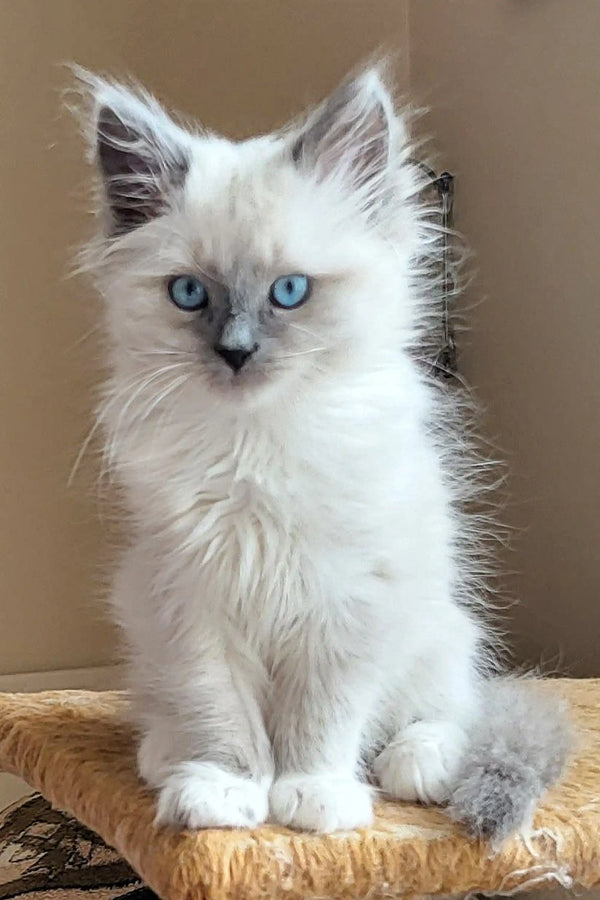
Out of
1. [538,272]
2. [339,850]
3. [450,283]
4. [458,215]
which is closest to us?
[339,850]

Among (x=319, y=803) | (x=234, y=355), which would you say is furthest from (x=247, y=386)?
(x=319, y=803)

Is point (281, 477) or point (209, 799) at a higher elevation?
point (281, 477)

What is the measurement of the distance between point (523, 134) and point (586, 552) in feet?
2.30

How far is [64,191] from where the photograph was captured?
201 centimetres

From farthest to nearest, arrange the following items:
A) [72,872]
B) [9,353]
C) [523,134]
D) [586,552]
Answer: [9,353]
[523,134]
[586,552]
[72,872]

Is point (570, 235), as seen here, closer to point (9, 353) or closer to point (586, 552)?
point (586, 552)

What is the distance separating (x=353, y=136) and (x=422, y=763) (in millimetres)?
580

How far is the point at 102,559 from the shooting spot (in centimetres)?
204

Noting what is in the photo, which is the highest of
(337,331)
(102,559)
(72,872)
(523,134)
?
(523,134)

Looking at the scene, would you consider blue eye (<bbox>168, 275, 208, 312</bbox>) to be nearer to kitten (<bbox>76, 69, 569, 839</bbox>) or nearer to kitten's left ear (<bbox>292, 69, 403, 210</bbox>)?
kitten (<bbox>76, 69, 569, 839</bbox>)

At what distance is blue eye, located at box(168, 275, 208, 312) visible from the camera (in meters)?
0.94

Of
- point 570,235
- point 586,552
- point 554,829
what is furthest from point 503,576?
point 554,829

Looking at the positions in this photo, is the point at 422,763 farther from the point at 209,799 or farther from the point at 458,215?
the point at 458,215

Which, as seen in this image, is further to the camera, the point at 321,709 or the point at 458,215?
the point at 458,215
